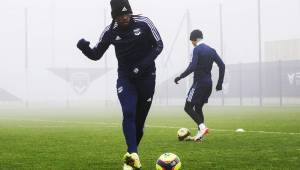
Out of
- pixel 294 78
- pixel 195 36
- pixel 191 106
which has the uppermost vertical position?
pixel 195 36

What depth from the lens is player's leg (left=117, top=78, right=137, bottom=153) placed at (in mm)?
7293

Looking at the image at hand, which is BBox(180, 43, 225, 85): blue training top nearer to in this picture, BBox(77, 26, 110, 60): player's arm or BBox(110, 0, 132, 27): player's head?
BBox(77, 26, 110, 60): player's arm

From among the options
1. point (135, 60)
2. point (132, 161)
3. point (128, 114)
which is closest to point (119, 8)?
point (135, 60)

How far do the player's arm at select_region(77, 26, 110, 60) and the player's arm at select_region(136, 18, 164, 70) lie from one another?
0.54m

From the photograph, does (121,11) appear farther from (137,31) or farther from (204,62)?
(204,62)

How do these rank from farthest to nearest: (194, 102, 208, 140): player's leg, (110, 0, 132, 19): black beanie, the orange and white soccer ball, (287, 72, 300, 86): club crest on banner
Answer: (287, 72, 300, 86): club crest on banner, (194, 102, 208, 140): player's leg, (110, 0, 132, 19): black beanie, the orange and white soccer ball

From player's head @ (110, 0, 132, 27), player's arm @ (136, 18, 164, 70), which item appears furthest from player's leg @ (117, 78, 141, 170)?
player's head @ (110, 0, 132, 27)

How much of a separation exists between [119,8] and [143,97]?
1249 mm

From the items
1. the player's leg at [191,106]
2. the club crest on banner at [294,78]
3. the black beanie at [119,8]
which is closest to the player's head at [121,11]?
the black beanie at [119,8]

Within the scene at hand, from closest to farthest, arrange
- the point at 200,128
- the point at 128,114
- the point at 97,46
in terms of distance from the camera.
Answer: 1. the point at 128,114
2. the point at 97,46
3. the point at 200,128

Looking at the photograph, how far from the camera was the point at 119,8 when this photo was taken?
7.24 meters

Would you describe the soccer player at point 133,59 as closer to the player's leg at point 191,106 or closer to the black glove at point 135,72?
the black glove at point 135,72

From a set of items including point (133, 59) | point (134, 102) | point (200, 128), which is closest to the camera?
point (134, 102)

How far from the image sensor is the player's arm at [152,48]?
25.1 ft
